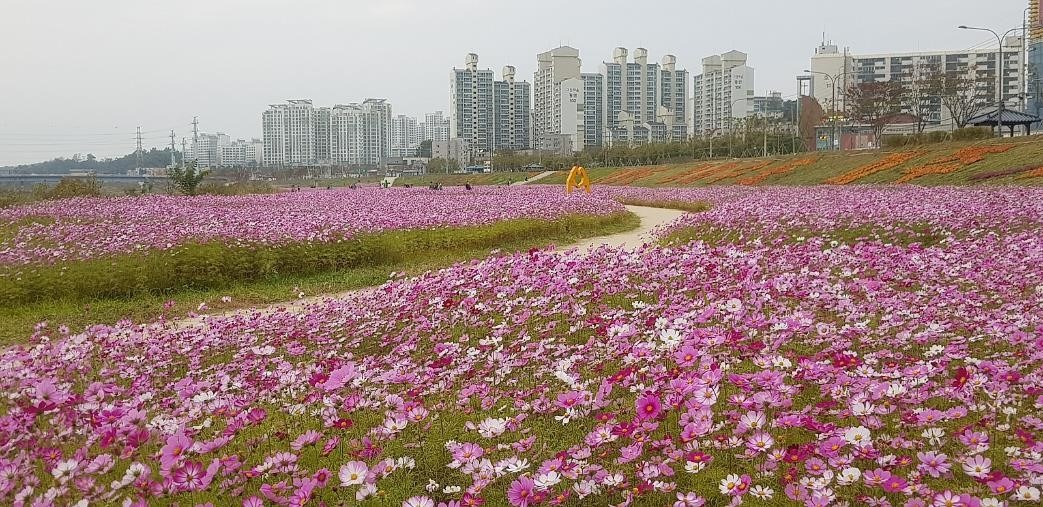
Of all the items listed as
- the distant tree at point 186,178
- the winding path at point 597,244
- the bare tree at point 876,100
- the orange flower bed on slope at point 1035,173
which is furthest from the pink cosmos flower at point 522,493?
the bare tree at point 876,100

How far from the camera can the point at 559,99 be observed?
118125 millimetres

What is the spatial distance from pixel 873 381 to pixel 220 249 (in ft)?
32.6

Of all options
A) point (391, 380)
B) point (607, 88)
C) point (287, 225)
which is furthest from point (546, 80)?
point (391, 380)

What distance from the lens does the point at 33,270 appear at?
Answer: 9.91 meters

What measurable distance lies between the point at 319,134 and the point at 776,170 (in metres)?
117

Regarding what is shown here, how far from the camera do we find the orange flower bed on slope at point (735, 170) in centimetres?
3825

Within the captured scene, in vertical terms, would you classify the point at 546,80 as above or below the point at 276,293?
above

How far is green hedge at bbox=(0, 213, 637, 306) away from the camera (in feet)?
31.9

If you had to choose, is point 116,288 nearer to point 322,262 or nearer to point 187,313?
point 187,313

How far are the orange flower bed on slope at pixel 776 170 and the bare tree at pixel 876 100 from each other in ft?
47.4

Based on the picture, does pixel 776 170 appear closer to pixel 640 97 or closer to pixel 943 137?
pixel 943 137

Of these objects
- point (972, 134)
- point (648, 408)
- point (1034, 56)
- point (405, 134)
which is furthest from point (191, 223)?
point (405, 134)

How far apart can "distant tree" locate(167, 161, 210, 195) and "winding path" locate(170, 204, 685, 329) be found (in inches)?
671

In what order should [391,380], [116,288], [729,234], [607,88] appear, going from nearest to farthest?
[391,380]
[116,288]
[729,234]
[607,88]
